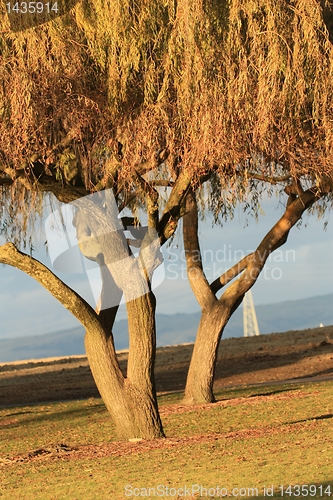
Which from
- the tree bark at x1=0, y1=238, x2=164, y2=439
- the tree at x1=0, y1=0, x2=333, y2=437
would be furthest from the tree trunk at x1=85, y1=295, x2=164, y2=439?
the tree at x1=0, y1=0, x2=333, y2=437

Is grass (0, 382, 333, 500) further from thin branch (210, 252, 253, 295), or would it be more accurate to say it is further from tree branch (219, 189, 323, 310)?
thin branch (210, 252, 253, 295)

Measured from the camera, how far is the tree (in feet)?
32.7

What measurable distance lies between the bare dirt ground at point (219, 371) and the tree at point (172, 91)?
1205cm

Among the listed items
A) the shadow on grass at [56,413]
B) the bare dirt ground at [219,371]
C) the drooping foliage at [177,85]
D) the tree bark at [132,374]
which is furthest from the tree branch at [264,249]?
the bare dirt ground at [219,371]

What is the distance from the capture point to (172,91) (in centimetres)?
1043

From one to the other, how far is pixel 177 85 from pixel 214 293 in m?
7.52

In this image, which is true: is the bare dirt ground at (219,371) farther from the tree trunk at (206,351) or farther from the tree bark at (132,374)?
the tree bark at (132,374)

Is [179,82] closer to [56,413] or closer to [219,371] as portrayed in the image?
[56,413]

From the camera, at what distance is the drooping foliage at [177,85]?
32.7 ft

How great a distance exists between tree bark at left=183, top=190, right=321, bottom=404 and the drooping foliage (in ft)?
18.1

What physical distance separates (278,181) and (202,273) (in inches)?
172

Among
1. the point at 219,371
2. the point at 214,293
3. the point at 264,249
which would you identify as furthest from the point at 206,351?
the point at 219,371

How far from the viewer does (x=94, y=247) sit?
12.3 m

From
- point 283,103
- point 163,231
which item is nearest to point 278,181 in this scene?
point 163,231
